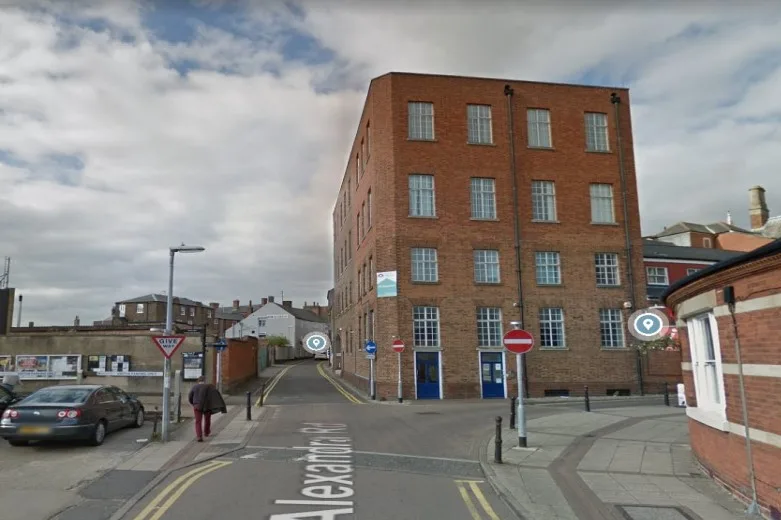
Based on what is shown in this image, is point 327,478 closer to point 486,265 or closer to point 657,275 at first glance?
point 486,265

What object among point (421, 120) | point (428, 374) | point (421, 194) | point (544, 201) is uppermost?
point (421, 120)

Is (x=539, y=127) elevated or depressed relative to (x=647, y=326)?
elevated

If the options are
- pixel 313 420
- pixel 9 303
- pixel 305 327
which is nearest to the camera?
pixel 313 420

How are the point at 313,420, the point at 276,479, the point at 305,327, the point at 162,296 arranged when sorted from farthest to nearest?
1. the point at 305,327
2. the point at 162,296
3. the point at 313,420
4. the point at 276,479

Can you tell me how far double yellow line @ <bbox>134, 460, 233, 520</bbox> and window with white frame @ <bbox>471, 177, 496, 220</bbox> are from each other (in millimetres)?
22958

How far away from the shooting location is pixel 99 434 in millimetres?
13672

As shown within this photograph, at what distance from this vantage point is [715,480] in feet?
31.9

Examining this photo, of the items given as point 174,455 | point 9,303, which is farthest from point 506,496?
point 9,303

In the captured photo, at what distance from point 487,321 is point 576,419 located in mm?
11924

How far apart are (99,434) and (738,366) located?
12726 millimetres

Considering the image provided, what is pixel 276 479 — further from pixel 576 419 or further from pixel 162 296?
pixel 162 296

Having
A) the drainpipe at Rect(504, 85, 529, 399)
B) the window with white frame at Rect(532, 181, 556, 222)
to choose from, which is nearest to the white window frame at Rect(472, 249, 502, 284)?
the drainpipe at Rect(504, 85, 529, 399)

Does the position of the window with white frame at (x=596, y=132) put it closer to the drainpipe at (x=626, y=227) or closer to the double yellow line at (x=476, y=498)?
the drainpipe at (x=626, y=227)

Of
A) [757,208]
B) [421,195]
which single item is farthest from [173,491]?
[757,208]
